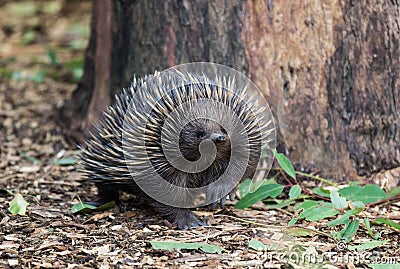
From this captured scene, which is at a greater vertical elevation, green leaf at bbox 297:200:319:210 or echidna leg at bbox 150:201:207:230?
green leaf at bbox 297:200:319:210

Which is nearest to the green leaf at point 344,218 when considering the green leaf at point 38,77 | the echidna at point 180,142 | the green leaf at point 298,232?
the green leaf at point 298,232

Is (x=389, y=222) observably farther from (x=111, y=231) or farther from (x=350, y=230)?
(x=111, y=231)

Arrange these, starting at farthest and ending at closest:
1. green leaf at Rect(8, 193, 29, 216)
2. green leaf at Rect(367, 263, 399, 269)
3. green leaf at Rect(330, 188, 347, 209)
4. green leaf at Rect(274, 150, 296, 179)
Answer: green leaf at Rect(274, 150, 296, 179)
green leaf at Rect(8, 193, 29, 216)
green leaf at Rect(330, 188, 347, 209)
green leaf at Rect(367, 263, 399, 269)

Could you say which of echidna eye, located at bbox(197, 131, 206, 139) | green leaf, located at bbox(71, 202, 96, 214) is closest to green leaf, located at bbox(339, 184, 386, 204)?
echidna eye, located at bbox(197, 131, 206, 139)

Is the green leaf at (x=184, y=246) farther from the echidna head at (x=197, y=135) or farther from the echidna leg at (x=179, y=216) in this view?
the echidna head at (x=197, y=135)

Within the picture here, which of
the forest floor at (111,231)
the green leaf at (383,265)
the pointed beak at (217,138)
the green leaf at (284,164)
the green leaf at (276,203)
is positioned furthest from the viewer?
the green leaf at (276,203)

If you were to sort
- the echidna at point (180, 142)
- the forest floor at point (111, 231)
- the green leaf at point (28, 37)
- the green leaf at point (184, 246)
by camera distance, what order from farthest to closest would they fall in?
the green leaf at point (28, 37) → the echidna at point (180, 142) → the green leaf at point (184, 246) → the forest floor at point (111, 231)

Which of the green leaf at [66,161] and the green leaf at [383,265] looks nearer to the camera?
the green leaf at [383,265]

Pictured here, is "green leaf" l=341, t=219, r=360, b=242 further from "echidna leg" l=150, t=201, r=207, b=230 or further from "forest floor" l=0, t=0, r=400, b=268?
"echidna leg" l=150, t=201, r=207, b=230
